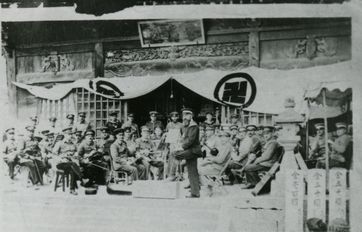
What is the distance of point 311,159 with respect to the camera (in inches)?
158

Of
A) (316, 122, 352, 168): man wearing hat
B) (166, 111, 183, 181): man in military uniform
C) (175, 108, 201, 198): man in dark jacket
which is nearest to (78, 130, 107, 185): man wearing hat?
(166, 111, 183, 181): man in military uniform

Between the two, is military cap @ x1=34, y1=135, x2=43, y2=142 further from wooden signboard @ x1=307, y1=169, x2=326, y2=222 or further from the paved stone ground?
wooden signboard @ x1=307, y1=169, x2=326, y2=222

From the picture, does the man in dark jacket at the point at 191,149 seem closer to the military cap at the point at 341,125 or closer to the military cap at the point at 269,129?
the military cap at the point at 269,129

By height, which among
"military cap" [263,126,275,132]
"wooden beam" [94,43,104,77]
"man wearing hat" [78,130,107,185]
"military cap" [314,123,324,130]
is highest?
"wooden beam" [94,43,104,77]

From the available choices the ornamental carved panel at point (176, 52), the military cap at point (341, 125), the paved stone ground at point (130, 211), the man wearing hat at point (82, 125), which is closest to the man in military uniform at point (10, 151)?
the paved stone ground at point (130, 211)

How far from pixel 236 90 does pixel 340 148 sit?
1046 millimetres

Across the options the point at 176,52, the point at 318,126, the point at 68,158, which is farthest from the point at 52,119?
the point at 318,126

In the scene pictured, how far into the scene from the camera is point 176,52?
172 inches

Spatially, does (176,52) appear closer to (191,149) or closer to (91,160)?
(191,149)

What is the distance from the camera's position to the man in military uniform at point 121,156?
14.2 ft

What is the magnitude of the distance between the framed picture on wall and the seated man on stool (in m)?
1.08

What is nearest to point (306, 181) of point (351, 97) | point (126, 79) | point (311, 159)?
point (311, 159)

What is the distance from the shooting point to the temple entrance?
4.30 meters

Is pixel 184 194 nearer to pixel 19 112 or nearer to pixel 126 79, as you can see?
pixel 126 79
